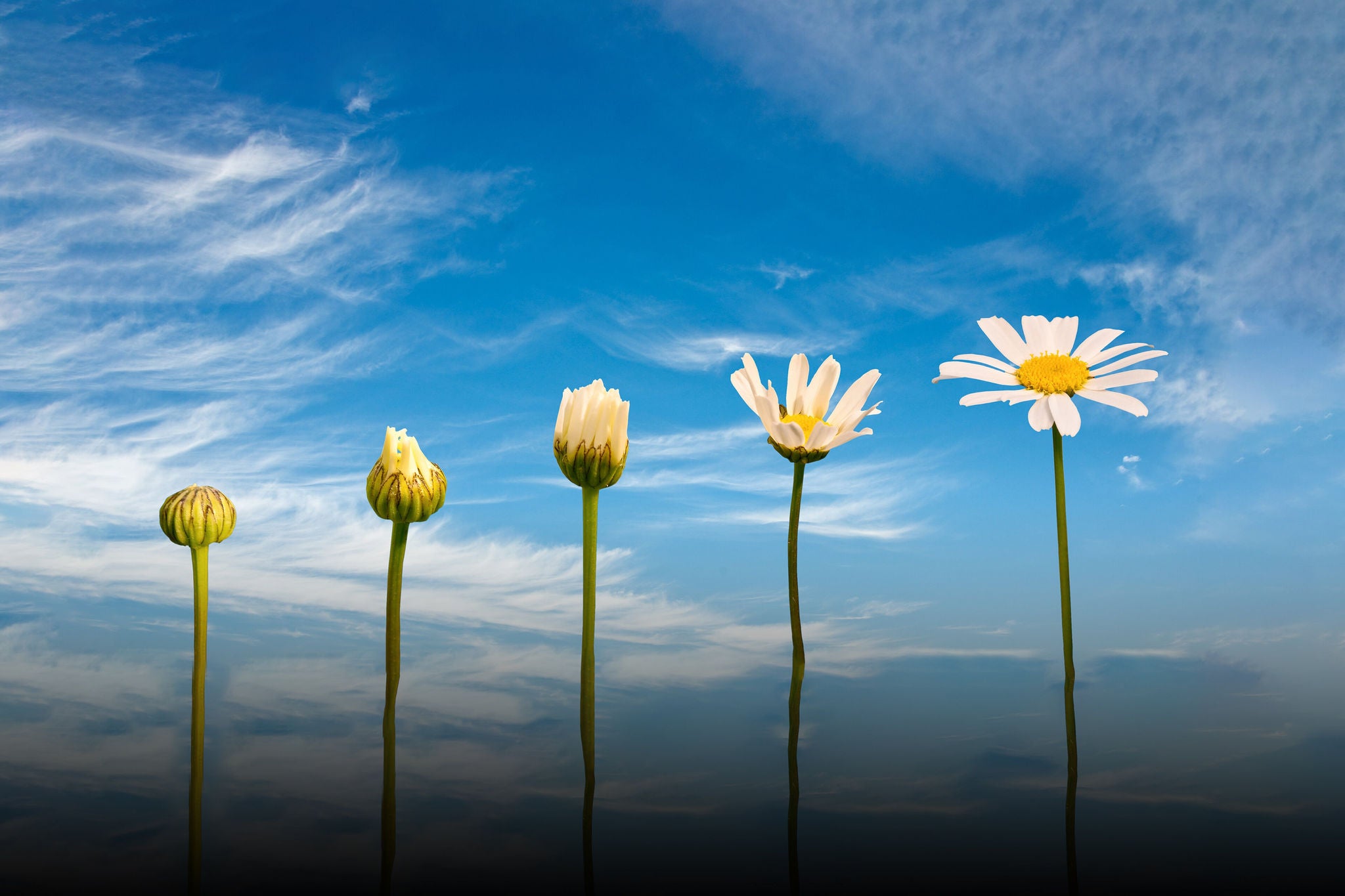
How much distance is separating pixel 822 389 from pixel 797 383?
148 mm

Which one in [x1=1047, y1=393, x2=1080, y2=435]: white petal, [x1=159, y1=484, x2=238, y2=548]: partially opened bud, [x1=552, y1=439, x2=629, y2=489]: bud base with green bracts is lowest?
[x1=159, y1=484, x2=238, y2=548]: partially opened bud

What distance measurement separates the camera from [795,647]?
17.1 feet

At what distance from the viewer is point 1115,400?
5.36 meters

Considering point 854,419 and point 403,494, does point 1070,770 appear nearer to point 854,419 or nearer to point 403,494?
point 854,419

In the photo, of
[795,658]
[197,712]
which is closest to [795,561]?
[795,658]

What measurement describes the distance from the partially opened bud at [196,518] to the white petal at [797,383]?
3.21 metres

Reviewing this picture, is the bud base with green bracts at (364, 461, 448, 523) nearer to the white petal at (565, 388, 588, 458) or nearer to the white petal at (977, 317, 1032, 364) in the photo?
the white petal at (565, 388, 588, 458)

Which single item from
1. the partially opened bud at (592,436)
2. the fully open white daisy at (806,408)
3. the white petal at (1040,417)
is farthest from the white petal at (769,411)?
the white petal at (1040,417)

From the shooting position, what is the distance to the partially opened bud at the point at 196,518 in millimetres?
5383

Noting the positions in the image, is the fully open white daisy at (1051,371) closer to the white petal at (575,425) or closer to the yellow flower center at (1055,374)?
the yellow flower center at (1055,374)

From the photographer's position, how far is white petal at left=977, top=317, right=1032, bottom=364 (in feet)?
19.1

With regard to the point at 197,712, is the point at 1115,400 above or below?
above

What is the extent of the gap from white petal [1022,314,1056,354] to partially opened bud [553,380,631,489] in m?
2.55

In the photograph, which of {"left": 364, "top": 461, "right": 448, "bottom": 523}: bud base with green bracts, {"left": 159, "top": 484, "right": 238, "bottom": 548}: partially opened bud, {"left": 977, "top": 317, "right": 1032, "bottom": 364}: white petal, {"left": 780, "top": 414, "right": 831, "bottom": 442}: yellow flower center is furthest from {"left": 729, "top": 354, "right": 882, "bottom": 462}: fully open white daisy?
{"left": 159, "top": 484, "right": 238, "bottom": 548}: partially opened bud
